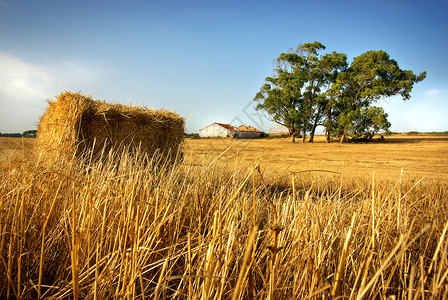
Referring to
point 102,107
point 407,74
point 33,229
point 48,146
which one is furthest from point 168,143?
point 407,74

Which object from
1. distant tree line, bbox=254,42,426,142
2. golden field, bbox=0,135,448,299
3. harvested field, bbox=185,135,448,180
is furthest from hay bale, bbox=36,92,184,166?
distant tree line, bbox=254,42,426,142

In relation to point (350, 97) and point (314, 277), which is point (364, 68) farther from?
point (314, 277)

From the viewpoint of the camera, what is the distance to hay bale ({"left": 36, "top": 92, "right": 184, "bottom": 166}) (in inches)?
211

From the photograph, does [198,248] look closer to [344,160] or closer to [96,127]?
[96,127]

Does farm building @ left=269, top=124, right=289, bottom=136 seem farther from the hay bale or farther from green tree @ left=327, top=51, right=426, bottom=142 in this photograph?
the hay bale

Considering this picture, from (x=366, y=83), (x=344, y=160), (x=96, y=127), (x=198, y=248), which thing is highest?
(x=366, y=83)

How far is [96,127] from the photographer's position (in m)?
5.78

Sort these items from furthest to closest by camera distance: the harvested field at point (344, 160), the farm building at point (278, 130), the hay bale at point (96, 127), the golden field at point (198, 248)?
1. the farm building at point (278, 130)
2. the harvested field at point (344, 160)
3. the hay bale at point (96, 127)
4. the golden field at point (198, 248)

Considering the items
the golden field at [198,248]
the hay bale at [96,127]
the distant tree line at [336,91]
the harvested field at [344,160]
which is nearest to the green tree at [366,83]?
the distant tree line at [336,91]

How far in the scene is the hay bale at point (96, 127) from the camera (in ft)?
17.6

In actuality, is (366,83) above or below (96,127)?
above

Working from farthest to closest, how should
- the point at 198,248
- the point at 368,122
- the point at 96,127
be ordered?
the point at 368,122, the point at 96,127, the point at 198,248

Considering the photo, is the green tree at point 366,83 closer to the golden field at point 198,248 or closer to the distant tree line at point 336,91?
the distant tree line at point 336,91

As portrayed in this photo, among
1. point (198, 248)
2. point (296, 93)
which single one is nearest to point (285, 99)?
point (296, 93)
